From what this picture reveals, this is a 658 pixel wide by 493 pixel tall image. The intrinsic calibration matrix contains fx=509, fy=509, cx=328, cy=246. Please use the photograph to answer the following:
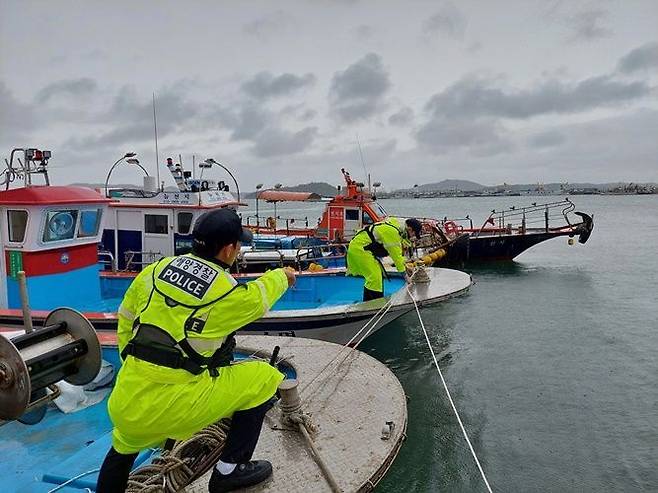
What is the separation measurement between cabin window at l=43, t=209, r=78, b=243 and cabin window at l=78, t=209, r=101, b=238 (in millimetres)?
133

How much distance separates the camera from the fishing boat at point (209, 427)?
244cm

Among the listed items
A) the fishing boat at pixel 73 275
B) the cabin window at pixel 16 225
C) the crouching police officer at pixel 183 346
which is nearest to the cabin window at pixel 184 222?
the fishing boat at pixel 73 275

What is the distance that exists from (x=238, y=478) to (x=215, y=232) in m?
1.27

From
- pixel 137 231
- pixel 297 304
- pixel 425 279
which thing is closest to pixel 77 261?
pixel 137 231

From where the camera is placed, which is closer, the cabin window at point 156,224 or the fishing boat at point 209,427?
the fishing boat at point 209,427

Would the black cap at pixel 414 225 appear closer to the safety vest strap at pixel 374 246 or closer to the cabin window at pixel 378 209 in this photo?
the safety vest strap at pixel 374 246

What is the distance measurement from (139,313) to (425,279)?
18.7 feet

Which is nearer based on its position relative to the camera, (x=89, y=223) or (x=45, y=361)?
(x=45, y=361)

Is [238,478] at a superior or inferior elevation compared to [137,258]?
inferior

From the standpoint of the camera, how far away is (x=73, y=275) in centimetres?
773

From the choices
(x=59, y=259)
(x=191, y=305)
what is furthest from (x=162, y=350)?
(x=59, y=259)

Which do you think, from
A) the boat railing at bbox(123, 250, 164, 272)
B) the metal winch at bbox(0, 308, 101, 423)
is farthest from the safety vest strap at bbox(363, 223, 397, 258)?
the metal winch at bbox(0, 308, 101, 423)

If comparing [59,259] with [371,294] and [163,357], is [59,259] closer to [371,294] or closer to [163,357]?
[371,294]

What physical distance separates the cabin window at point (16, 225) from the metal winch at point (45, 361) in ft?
17.3
